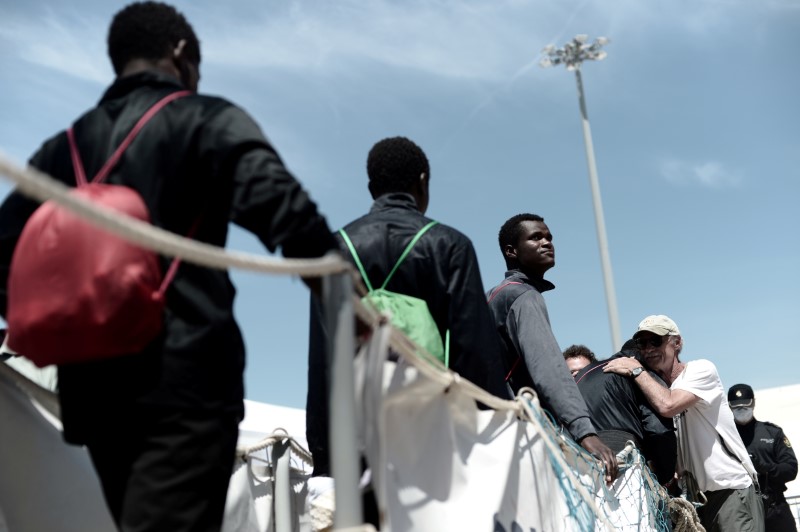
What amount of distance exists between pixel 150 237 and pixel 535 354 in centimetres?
277

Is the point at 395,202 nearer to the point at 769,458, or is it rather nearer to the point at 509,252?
the point at 509,252

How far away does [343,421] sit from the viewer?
2.06 meters

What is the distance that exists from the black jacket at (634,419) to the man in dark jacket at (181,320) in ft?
12.0

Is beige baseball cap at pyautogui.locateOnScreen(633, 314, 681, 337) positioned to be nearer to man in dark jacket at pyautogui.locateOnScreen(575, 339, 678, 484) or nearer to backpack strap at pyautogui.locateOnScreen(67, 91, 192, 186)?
man in dark jacket at pyautogui.locateOnScreen(575, 339, 678, 484)

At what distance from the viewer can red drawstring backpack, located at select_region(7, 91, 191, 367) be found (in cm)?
204

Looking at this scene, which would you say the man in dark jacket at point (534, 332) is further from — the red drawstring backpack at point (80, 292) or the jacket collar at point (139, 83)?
the red drawstring backpack at point (80, 292)

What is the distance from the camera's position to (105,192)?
7.09 ft

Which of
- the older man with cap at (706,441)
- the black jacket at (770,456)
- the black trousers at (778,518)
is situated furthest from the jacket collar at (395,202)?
the black jacket at (770,456)

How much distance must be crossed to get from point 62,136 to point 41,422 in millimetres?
907

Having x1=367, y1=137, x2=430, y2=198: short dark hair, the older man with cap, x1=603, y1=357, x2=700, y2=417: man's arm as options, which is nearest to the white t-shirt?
the older man with cap

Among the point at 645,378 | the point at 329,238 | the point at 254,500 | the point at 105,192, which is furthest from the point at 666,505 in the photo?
the point at 105,192

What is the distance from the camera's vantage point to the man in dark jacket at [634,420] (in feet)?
18.2

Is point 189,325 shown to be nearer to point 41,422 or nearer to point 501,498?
point 41,422

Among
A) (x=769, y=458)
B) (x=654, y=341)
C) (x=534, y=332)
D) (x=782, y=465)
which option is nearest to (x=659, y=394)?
(x=654, y=341)
